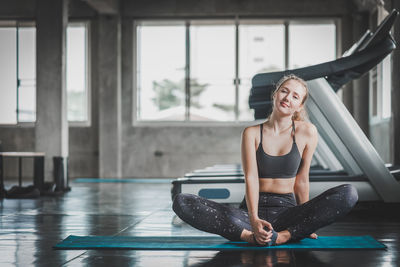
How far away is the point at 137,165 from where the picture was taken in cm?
1246

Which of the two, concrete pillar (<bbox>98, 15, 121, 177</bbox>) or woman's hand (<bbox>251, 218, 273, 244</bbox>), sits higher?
concrete pillar (<bbox>98, 15, 121, 177</bbox>)

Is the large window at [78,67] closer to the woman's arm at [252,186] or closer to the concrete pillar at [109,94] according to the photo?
the concrete pillar at [109,94]

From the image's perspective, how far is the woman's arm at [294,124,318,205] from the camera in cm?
313

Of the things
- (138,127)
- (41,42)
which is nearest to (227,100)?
(138,127)

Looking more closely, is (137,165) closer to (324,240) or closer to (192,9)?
(192,9)

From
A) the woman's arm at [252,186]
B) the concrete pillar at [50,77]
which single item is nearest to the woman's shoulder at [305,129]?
the woman's arm at [252,186]

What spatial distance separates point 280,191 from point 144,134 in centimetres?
953


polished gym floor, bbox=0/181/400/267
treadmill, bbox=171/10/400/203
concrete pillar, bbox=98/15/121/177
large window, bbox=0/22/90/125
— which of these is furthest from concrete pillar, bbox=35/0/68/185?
treadmill, bbox=171/10/400/203

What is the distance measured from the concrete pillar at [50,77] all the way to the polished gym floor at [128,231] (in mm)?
1807

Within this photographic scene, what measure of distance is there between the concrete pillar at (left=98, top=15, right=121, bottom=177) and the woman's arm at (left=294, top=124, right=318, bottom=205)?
937cm

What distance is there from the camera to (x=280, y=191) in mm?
3121

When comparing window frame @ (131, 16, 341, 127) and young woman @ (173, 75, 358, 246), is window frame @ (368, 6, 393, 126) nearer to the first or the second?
window frame @ (131, 16, 341, 127)

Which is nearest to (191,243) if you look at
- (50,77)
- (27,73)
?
(50,77)

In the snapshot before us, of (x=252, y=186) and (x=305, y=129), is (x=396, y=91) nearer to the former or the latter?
(x=305, y=129)
